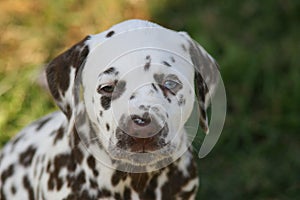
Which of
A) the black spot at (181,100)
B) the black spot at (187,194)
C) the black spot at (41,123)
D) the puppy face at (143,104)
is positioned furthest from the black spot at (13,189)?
the black spot at (181,100)

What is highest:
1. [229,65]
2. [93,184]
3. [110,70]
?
[110,70]

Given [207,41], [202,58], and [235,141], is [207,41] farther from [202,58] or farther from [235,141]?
[202,58]

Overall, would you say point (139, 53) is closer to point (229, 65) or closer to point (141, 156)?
point (141, 156)

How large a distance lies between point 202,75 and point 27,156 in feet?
3.61

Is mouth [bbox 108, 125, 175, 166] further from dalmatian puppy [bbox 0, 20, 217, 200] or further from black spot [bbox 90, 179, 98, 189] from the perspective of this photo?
black spot [bbox 90, 179, 98, 189]

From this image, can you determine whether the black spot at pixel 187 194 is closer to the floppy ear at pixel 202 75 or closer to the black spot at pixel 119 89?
the floppy ear at pixel 202 75

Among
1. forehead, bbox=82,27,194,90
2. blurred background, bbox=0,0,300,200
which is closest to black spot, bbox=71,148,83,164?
forehead, bbox=82,27,194,90

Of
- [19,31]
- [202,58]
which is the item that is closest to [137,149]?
[202,58]

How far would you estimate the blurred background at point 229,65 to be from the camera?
5.48 m

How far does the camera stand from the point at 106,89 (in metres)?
3.58

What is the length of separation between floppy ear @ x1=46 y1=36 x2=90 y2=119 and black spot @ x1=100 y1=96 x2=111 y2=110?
0.26m

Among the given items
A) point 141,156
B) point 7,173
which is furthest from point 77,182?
point 7,173

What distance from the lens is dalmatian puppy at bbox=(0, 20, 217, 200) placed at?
3.44 m

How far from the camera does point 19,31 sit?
21.3 feet
